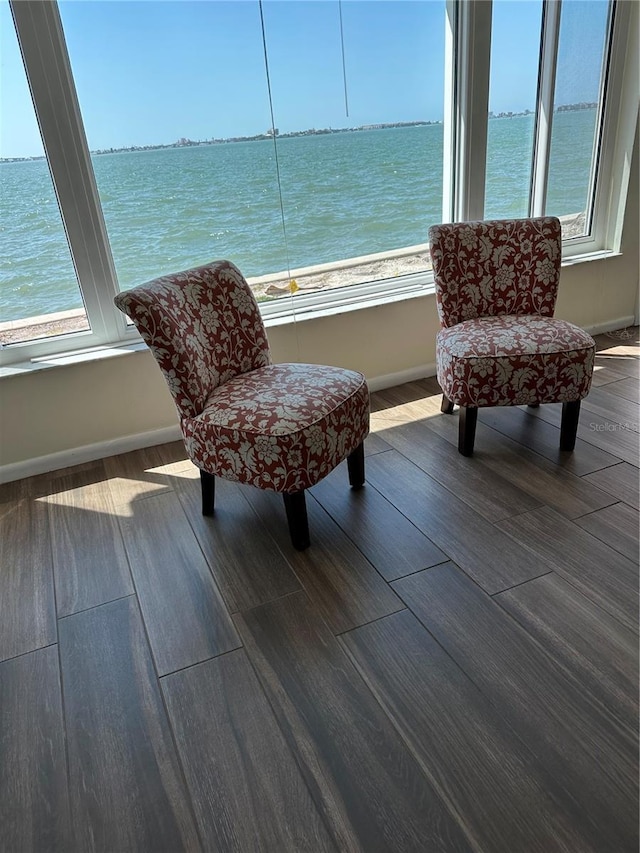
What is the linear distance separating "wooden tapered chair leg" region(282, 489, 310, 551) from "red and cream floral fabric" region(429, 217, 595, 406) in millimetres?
822

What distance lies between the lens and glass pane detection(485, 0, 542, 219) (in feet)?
9.50

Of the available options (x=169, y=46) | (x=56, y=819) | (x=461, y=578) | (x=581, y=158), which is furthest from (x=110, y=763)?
(x=581, y=158)

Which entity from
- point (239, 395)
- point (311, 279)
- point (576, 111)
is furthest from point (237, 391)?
point (576, 111)

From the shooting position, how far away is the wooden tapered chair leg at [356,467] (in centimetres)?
224

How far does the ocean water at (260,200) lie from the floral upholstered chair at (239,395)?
22.8 inches

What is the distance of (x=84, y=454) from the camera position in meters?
2.65

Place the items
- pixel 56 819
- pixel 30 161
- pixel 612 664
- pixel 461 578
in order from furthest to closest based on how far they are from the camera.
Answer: pixel 30 161 → pixel 461 578 → pixel 612 664 → pixel 56 819

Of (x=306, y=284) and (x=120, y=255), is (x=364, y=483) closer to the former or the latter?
(x=306, y=284)

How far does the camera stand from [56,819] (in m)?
1.24

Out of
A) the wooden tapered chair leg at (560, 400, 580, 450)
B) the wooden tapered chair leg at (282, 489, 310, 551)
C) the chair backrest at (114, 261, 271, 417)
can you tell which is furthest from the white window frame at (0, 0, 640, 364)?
the wooden tapered chair leg at (282, 489, 310, 551)

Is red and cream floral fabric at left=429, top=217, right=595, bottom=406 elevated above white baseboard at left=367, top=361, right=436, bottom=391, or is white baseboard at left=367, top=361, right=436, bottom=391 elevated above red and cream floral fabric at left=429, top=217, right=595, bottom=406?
red and cream floral fabric at left=429, top=217, right=595, bottom=406

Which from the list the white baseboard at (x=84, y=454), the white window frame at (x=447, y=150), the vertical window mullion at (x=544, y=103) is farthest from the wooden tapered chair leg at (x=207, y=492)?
the vertical window mullion at (x=544, y=103)

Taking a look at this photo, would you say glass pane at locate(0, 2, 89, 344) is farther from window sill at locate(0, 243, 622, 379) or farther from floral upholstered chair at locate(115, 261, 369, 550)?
floral upholstered chair at locate(115, 261, 369, 550)

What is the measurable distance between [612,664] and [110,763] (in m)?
1.19
